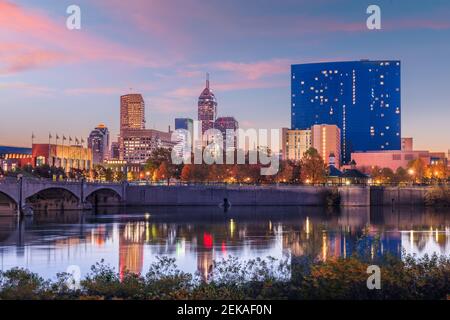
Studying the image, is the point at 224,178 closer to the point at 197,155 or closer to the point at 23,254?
the point at 197,155

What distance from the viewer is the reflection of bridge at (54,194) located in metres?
91.3

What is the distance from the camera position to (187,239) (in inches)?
2426

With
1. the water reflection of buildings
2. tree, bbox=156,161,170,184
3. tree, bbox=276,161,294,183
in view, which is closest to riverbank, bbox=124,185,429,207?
tree, bbox=276,161,294,183

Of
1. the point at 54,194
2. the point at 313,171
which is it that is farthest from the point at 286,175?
the point at 54,194

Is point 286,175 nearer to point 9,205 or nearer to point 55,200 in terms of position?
point 55,200

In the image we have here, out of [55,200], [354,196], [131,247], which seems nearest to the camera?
[131,247]

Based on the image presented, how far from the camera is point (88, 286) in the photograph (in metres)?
23.6

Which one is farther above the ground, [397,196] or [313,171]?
[313,171]

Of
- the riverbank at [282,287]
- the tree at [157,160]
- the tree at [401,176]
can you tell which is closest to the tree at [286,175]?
the tree at [157,160]

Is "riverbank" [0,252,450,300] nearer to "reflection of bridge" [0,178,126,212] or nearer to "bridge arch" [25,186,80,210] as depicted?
"reflection of bridge" [0,178,126,212]

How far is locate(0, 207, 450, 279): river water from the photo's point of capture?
44844 millimetres

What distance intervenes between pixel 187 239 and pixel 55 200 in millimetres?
57011

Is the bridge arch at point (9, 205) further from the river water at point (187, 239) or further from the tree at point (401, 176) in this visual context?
the tree at point (401, 176)
